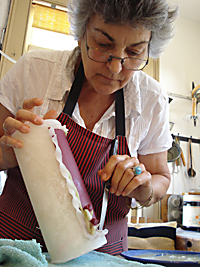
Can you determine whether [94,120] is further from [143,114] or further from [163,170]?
[163,170]

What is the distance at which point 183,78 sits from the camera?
12.3 feet

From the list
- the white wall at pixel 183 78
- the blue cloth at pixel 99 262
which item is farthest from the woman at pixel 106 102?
the white wall at pixel 183 78

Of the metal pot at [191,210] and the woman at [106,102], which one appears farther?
the metal pot at [191,210]

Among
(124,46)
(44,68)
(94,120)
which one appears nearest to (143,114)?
(94,120)

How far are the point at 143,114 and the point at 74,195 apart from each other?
2.19 ft

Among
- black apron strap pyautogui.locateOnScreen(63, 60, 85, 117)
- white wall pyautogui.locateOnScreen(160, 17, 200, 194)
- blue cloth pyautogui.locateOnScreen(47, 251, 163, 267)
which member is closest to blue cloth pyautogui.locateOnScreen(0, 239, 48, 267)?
blue cloth pyautogui.locateOnScreen(47, 251, 163, 267)

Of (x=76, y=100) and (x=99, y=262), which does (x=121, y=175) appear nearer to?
(x=99, y=262)

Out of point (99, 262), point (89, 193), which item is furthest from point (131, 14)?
point (99, 262)

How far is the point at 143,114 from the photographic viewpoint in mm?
1134

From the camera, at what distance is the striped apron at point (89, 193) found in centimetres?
85

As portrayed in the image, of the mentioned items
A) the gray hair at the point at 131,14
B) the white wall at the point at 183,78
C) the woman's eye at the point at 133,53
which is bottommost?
the woman's eye at the point at 133,53

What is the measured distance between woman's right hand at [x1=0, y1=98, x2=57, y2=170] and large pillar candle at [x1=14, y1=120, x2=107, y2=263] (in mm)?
22

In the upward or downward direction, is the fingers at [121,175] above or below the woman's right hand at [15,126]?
below

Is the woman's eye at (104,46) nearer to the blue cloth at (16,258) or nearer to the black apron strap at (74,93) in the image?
the black apron strap at (74,93)
